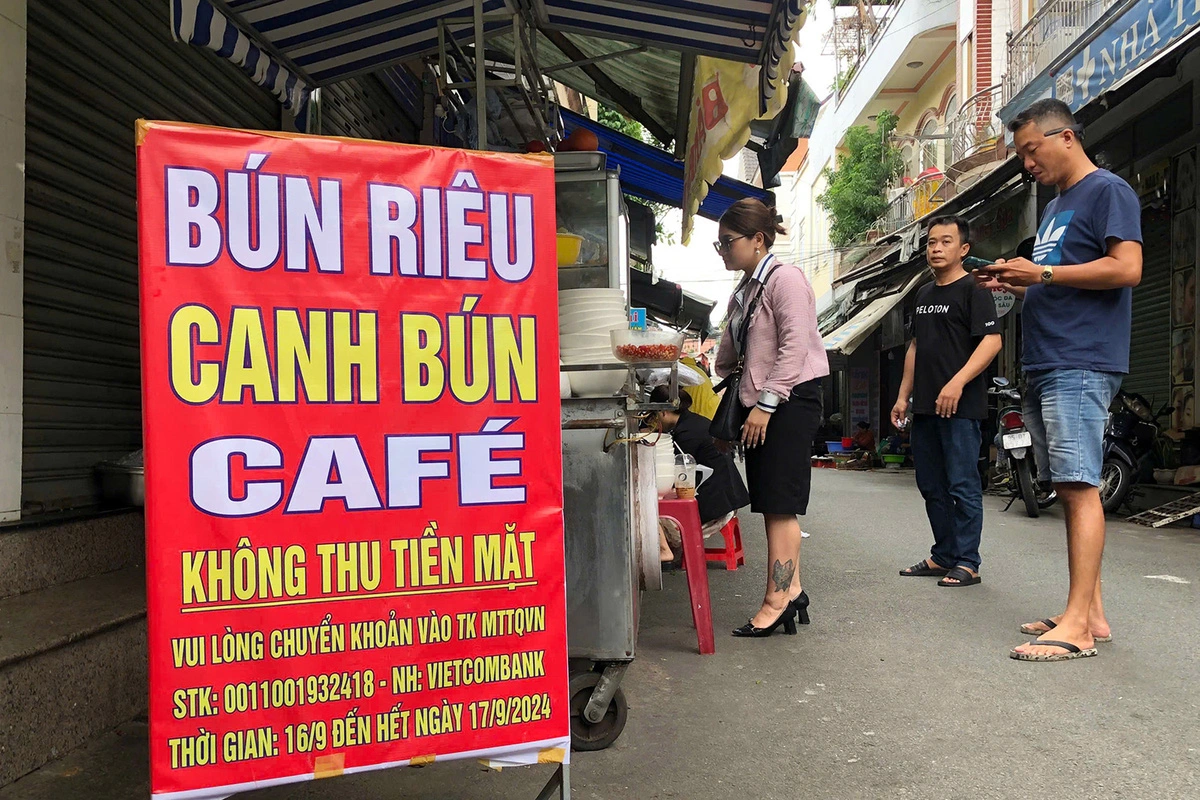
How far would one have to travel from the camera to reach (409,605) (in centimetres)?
175

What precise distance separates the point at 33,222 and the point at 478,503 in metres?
2.14

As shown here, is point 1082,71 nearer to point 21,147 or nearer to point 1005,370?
point 1005,370

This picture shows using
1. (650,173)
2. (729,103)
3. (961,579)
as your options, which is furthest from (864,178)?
(729,103)

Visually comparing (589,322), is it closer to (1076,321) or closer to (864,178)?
(1076,321)

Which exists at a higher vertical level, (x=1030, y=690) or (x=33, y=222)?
(x=33, y=222)

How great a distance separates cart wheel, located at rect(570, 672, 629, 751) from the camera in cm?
250

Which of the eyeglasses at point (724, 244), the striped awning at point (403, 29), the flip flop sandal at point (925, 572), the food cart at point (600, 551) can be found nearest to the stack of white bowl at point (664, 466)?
the eyeglasses at point (724, 244)

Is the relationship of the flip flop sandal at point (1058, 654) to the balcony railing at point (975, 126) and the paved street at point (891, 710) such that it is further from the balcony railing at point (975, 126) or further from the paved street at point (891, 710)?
the balcony railing at point (975, 126)

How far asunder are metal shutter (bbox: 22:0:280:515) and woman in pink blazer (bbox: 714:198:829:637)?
2437mm

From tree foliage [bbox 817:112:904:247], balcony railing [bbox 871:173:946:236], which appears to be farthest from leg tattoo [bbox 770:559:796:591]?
tree foliage [bbox 817:112:904:247]

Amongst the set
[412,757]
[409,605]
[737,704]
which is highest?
[409,605]

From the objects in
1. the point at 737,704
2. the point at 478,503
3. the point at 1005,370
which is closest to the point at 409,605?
the point at 478,503

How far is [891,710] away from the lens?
2.81m

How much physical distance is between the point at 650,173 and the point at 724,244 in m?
4.98
